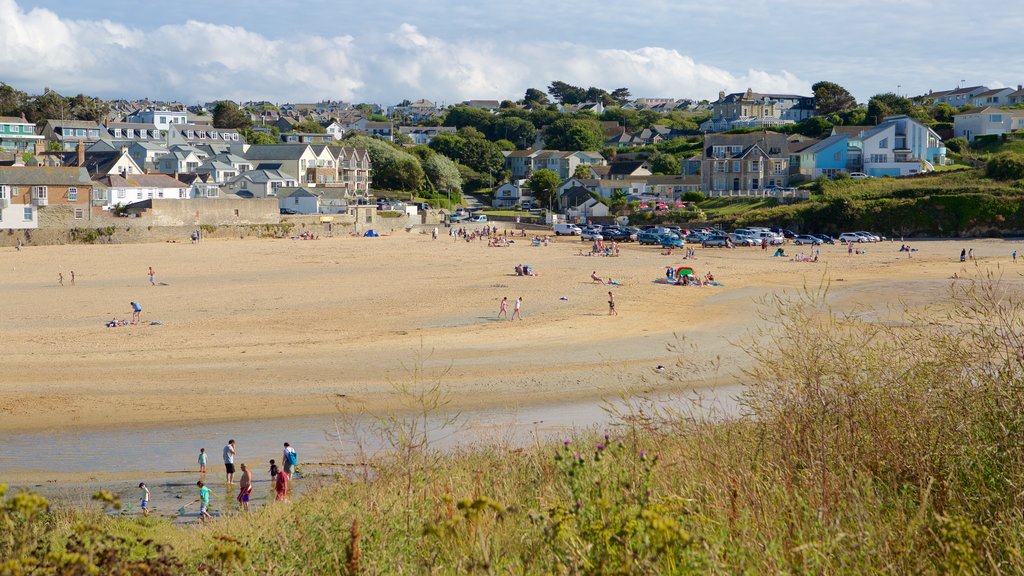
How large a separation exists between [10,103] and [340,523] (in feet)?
348

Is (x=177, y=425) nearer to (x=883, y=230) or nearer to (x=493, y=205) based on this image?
(x=883, y=230)

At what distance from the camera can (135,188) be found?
60875 mm

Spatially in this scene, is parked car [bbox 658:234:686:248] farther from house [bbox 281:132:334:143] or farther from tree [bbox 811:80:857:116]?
tree [bbox 811:80:857:116]

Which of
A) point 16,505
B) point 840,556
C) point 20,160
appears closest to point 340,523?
point 16,505

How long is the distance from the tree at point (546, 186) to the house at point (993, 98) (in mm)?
53937

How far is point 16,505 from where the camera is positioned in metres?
3.42

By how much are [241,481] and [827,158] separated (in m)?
66.0

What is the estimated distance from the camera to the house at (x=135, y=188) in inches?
2303

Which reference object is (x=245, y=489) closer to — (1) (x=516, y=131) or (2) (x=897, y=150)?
(2) (x=897, y=150)

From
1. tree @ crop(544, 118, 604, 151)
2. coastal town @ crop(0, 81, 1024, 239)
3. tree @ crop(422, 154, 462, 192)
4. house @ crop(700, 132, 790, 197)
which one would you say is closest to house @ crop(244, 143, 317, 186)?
coastal town @ crop(0, 81, 1024, 239)

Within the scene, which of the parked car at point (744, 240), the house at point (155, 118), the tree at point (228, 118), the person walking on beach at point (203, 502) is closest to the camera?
the person walking on beach at point (203, 502)

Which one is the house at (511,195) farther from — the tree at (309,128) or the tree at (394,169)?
the tree at (309,128)

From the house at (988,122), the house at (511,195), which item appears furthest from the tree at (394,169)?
the house at (988,122)

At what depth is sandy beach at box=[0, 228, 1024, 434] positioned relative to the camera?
58.2 feet
